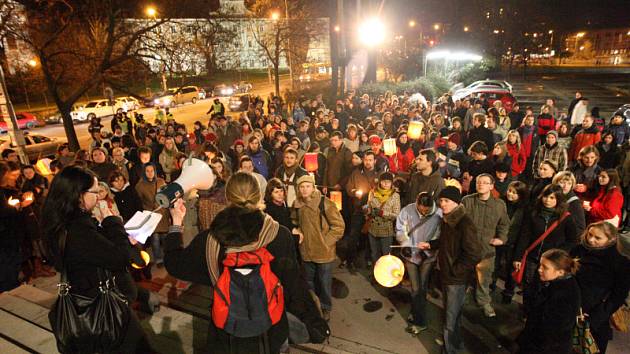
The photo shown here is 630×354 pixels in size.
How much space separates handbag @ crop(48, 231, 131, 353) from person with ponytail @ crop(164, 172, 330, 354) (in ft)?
1.95

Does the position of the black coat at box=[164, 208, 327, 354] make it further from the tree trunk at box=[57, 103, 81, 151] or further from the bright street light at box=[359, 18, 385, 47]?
the bright street light at box=[359, 18, 385, 47]

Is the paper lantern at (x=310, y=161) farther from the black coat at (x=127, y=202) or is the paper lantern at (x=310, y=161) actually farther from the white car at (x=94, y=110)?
the white car at (x=94, y=110)

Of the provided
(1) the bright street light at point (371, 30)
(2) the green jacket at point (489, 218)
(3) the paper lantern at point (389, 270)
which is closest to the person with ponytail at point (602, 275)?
(2) the green jacket at point (489, 218)

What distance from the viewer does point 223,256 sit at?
6.72 ft

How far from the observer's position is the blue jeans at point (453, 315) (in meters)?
3.72

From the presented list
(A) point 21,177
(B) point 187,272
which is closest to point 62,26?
(A) point 21,177

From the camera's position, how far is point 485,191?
4395 mm

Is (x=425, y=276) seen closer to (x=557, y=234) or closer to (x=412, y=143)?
(x=557, y=234)

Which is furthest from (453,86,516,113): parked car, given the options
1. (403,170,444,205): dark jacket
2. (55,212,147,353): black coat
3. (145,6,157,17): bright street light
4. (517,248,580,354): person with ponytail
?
(55,212,147,353): black coat

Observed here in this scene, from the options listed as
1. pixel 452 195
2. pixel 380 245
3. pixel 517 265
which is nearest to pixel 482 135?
pixel 380 245

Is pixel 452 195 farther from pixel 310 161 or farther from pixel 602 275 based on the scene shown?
pixel 310 161

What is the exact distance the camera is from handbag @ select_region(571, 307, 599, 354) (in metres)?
3.16

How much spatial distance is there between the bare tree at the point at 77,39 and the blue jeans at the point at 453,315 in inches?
462

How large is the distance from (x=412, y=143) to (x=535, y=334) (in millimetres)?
5120
